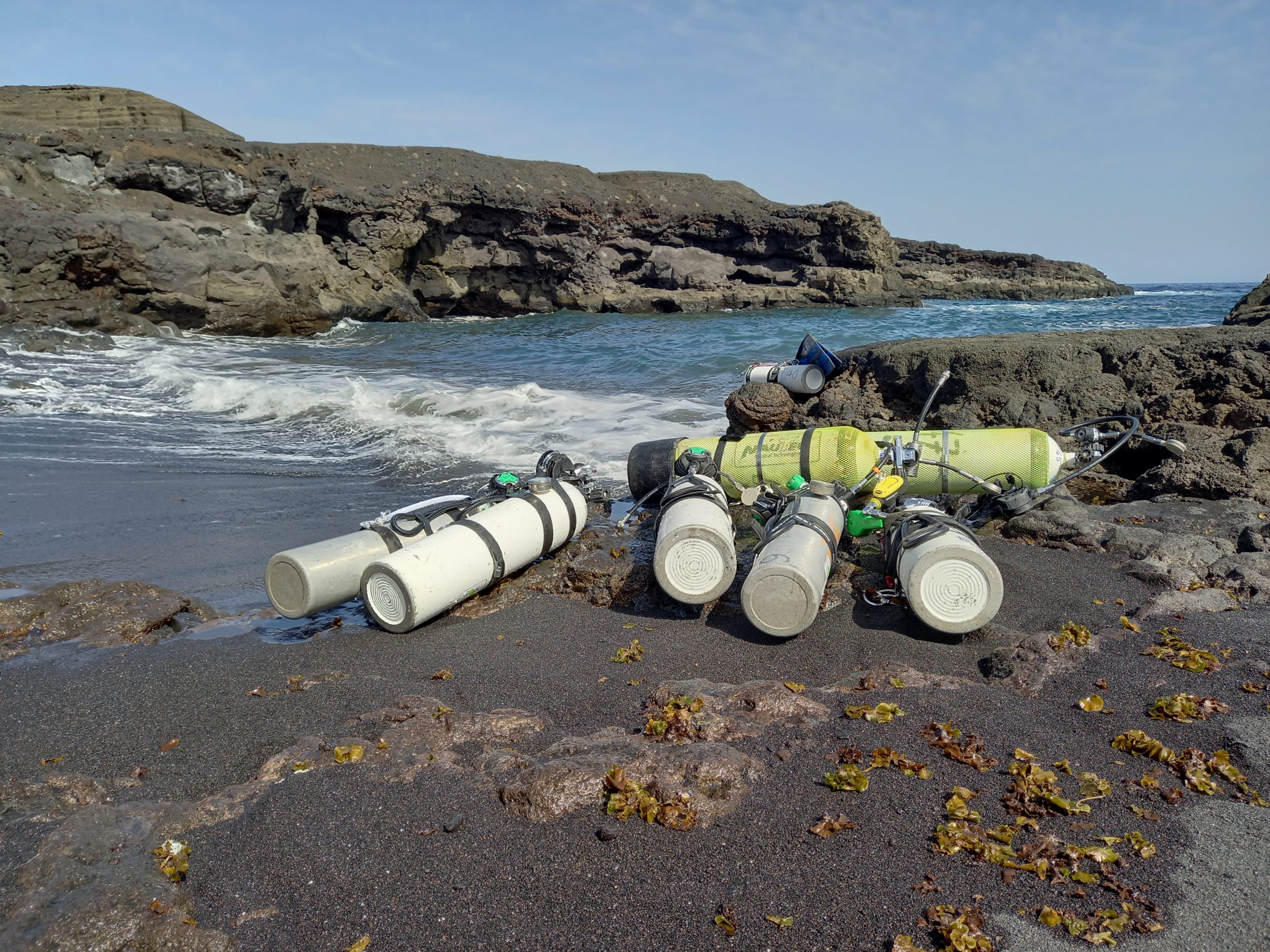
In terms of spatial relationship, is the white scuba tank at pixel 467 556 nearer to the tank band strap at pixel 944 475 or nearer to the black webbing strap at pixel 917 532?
the black webbing strap at pixel 917 532

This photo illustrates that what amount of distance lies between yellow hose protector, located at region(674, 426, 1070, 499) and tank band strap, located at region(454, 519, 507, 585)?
1722mm

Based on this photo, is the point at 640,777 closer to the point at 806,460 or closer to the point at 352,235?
the point at 806,460

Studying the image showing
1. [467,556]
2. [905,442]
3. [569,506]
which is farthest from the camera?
[905,442]

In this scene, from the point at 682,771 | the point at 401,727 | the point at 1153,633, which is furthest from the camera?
the point at 1153,633

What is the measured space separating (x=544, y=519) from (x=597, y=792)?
2.48 metres

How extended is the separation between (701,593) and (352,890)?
2127mm

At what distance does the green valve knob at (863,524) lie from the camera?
4520 mm

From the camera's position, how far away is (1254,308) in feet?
34.2

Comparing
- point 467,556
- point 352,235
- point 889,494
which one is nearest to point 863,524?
point 889,494

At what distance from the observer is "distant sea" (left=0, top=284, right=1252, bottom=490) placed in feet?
26.3

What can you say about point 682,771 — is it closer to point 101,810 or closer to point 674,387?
point 101,810

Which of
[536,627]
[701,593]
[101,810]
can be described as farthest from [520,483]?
[101,810]

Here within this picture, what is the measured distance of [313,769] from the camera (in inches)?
101

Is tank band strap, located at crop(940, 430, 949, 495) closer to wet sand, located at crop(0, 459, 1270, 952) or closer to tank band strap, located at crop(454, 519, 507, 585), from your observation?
wet sand, located at crop(0, 459, 1270, 952)
